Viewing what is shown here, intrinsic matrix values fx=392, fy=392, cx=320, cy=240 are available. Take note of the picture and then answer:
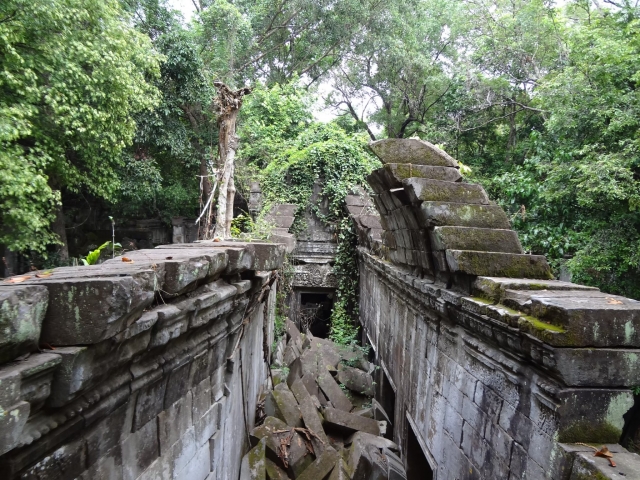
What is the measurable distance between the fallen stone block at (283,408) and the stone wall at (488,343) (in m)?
1.39

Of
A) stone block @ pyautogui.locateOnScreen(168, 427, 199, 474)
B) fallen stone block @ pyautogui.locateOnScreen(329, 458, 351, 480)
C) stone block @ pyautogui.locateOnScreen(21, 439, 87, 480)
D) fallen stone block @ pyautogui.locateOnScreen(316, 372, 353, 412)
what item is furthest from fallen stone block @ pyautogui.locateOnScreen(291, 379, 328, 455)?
stone block @ pyautogui.locateOnScreen(21, 439, 87, 480)

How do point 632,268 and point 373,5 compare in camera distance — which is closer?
point 632,268

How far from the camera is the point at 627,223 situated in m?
5.58

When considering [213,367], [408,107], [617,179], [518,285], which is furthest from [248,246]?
[408,107]

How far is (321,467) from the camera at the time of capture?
432cm

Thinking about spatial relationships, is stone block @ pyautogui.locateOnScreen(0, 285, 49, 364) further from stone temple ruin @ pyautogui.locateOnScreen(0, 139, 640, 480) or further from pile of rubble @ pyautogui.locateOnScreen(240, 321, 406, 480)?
pile of rubble @ pyautogui.locateOnScreen(240, 321, 406, 480)

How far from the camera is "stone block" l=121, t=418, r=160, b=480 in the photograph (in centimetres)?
177

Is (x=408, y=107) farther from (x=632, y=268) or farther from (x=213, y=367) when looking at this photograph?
(x=213, y=367)

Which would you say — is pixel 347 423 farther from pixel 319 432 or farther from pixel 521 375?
pixel 521 375

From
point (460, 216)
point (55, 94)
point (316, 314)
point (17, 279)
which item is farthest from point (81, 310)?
point (316, 314)

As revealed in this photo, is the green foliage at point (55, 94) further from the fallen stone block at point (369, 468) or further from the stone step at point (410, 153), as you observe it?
the fallen stone block at point (369, 468)

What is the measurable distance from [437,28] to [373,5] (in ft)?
10.2

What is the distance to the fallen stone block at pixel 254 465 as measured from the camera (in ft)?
12.9

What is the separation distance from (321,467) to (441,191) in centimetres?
323
